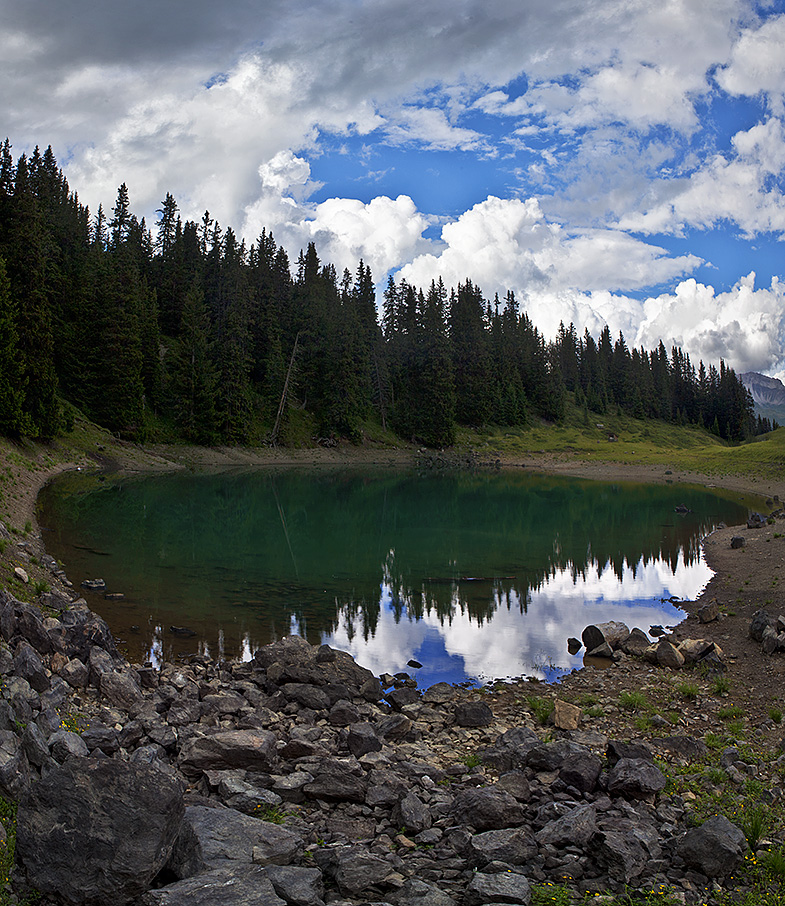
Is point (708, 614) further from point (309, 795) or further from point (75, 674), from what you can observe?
point (75, 674)

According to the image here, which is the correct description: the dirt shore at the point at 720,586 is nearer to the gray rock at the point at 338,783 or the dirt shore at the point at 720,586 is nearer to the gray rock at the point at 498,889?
the gray rock at the point at 338,783

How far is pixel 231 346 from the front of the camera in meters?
92.8

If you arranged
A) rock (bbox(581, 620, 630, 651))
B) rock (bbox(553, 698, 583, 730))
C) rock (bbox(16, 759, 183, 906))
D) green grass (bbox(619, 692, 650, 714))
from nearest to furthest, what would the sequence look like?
rock (bbox(16, 759, 183, 906)) < rock (bbox(553, 698, 583, 730)) < green grass (bbox(619, 692, 650, 714)) < rock (bbox(581, 620, 630, 651))

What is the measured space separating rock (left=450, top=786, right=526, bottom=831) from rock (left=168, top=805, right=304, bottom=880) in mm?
2210

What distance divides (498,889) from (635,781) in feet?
10.7

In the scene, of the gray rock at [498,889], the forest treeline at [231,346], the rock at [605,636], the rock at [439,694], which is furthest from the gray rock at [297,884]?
the forest treeline at [231,346]

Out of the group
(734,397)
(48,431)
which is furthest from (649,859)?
(734,397)

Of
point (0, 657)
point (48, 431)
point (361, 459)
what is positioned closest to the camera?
point (0, 657)

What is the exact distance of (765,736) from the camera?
12.2 m

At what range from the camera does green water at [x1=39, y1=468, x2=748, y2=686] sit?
19641 mm

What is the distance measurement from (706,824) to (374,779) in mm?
4366

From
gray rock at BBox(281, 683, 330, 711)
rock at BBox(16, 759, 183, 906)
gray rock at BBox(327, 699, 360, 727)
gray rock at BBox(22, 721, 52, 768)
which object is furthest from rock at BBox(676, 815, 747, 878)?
gray rock at BBox(22, 721, 52, 768)

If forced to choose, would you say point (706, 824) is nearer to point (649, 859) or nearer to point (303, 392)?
point (649, 859)

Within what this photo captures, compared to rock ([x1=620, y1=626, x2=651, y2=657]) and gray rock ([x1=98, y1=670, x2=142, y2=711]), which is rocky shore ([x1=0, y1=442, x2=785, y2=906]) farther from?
rock ([x1=620, y1=626, x2=651, y2=657])
